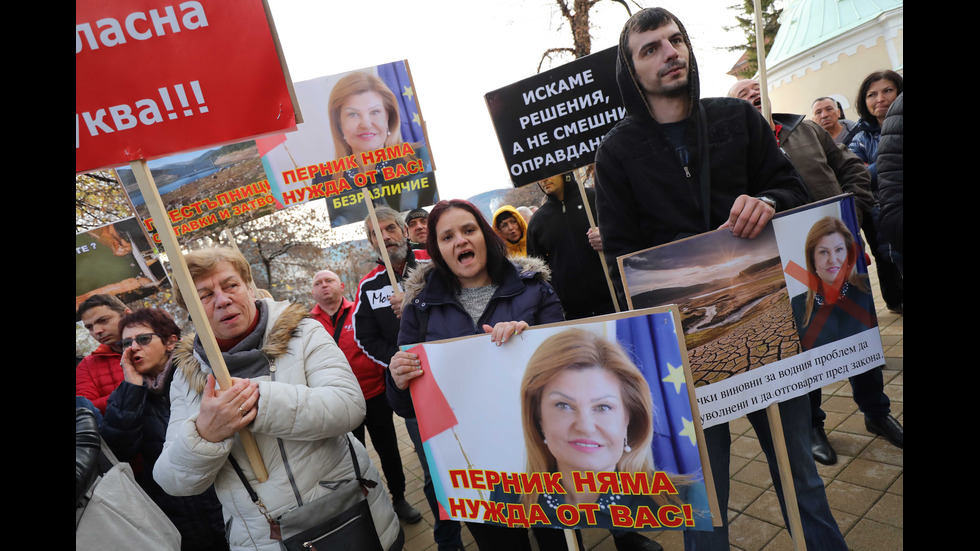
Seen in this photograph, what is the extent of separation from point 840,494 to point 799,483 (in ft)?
3.56

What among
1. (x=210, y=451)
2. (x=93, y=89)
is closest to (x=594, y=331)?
(x=210, y=451)

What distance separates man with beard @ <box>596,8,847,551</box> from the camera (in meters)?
1.77

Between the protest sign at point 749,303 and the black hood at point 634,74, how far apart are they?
55cm

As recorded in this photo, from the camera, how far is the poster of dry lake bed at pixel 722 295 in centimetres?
165

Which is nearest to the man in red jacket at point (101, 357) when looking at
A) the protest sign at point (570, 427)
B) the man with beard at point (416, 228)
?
the man with beard at point (416, 228)

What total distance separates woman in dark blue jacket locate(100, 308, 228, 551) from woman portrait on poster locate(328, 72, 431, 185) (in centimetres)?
189

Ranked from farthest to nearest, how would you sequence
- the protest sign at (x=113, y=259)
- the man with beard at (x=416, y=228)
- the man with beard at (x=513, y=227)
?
the protest sign at (x=113, y=259), the man with beard at (x=513, y=227), the man with beard at (x=416, y=228)

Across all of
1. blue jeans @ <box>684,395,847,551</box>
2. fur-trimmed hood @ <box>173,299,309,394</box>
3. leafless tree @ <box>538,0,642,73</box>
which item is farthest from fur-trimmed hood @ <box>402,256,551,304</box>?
leafless tree @ <box>538,0,642,73</box>

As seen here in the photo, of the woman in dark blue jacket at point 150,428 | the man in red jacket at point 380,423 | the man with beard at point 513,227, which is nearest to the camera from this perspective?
the woman in dark blue jacket at point 150,428

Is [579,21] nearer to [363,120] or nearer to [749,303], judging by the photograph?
[363,120]

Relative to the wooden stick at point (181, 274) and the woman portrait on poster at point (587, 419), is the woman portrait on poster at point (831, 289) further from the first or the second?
the wooden stick at point (181, 274)

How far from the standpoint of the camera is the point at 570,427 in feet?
5.21

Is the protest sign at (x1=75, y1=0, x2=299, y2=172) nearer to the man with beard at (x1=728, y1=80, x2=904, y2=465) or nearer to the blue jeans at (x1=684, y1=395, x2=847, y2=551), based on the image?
the blue jeans at (x1=684, y1=395, x2=847, y2=551)
